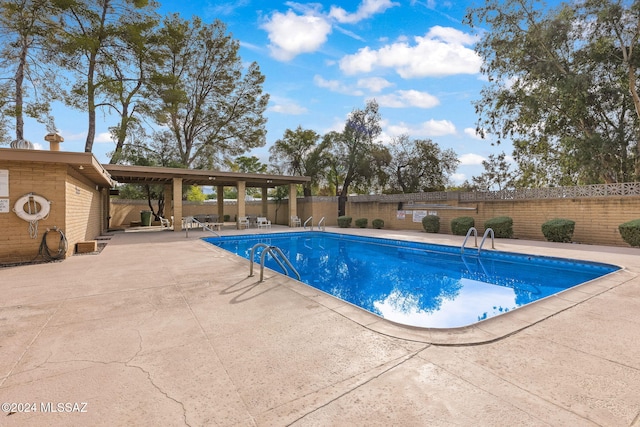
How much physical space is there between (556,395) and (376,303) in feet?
10.6

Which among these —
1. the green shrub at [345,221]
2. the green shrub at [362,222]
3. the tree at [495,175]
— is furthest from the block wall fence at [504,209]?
the tree at [495,175]

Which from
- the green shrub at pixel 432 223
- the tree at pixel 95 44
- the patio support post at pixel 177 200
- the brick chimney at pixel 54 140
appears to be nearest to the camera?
the brick chimney at pixel 54 140

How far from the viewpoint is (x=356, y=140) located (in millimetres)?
23156

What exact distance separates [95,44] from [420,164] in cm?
2133

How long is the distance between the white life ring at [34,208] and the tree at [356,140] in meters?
18.4

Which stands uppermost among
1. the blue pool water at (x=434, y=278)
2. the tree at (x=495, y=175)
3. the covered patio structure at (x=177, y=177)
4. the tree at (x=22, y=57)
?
the tree at (x=22, y=57)

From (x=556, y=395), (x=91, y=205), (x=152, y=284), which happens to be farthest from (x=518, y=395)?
(x=91, y=205)

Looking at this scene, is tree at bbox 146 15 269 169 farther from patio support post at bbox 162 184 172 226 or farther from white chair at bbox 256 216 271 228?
white chair at bbox 256 216 271 228

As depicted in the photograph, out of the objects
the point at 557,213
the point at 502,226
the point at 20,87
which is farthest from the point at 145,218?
the point at 557,213

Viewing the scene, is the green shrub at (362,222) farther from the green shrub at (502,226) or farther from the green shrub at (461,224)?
the green shrub at (502,226)

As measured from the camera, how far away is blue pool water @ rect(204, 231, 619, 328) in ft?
15.7

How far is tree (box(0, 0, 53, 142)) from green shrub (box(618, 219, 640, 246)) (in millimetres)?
26243

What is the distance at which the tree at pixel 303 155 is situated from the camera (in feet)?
77.8

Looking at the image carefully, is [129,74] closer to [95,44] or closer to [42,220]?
[95,44]
